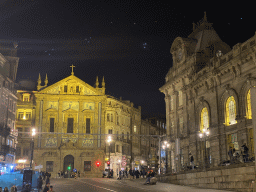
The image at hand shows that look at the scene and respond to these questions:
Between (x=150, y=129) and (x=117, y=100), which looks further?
(x=150, y=129)

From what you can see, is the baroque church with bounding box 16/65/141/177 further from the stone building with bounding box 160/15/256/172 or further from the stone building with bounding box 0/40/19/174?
the stone building with bounding box 160/15/256/172

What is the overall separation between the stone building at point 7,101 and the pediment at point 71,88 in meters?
9.39

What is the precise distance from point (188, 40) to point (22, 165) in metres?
43.7

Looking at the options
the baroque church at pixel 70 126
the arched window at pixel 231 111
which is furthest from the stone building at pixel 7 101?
the arched window at pixel 231 111

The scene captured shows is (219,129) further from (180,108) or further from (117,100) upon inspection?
(117,100)

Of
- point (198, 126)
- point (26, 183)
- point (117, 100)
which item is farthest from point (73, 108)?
point (26, 183)

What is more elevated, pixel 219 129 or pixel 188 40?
pixel 188 40

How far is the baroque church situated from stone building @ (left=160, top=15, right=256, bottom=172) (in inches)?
874

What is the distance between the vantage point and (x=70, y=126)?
7019 centimetres

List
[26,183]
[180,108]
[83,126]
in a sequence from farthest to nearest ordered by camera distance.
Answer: [83,126] < [180,108] < [26,183]

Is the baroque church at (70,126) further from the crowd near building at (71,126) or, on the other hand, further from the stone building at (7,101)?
the stone building at (7,101)

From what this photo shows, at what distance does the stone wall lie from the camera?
2320 cm

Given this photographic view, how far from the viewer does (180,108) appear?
46.1 meters

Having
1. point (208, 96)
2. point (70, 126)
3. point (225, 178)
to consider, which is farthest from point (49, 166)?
point (225, 178)
